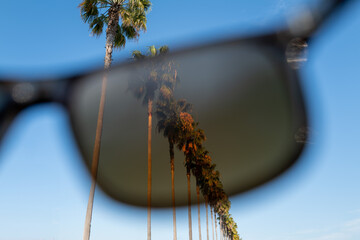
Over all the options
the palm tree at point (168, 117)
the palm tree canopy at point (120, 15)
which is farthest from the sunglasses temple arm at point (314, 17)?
the palm tree at point (168, 117)

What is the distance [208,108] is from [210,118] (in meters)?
0.13

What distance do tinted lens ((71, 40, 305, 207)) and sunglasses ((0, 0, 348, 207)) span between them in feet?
0.03

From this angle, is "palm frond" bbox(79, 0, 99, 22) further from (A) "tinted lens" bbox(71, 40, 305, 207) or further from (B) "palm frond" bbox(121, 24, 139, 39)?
(A) "tinted lens" bbox(71, 40, 305, 207)

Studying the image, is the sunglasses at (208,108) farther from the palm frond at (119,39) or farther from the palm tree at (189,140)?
the palm tree at (189,140)

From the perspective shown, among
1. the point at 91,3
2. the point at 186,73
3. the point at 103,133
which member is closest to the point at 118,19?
the point at 91,3

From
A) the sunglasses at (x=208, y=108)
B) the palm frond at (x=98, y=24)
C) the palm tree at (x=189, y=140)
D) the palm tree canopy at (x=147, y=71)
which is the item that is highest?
the palm tree at (x=189, y=140)

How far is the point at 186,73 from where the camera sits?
2.83 meters

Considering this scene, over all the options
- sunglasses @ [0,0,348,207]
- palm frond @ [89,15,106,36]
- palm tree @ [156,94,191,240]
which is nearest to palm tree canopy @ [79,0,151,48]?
palm frond @ [89,15,106,36]

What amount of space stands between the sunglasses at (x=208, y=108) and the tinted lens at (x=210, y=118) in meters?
0.01

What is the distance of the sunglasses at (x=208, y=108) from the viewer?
8.04ft

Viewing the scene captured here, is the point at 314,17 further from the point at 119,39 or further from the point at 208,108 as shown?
the point at 119,39

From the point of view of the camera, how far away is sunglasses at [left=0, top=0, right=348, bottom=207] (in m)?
2.45

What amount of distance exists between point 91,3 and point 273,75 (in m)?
5.62

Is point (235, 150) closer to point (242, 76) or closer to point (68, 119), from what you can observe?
point (242, 76)
